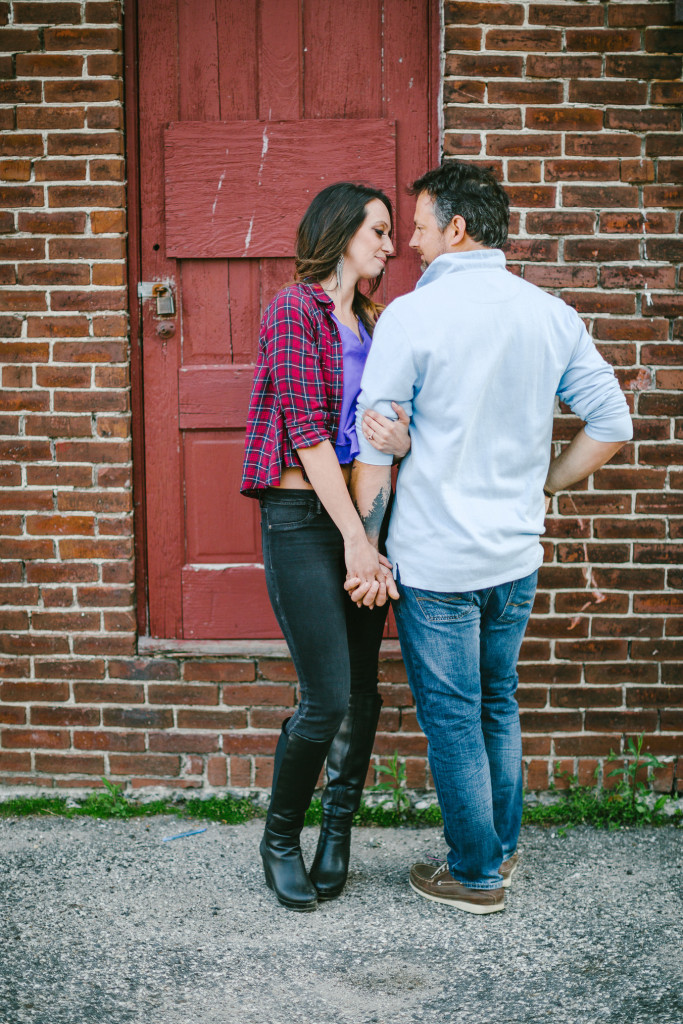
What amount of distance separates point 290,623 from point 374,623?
1.04 ft

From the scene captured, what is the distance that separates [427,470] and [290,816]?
3.75 ft

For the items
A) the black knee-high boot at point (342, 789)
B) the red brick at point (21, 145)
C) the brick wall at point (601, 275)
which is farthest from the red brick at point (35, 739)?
the red brick at point (21, 145)

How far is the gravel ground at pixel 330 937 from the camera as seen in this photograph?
7.14 ft

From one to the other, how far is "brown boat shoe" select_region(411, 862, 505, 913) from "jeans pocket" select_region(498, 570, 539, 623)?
2.79 feet

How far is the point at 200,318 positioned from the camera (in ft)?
10.6

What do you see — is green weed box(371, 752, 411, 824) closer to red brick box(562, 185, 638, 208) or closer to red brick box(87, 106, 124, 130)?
red brick box(562, 185, 638, 208)

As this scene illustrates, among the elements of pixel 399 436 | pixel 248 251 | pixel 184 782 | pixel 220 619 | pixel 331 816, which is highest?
pixel 248 251

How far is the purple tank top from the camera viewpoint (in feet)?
8.04

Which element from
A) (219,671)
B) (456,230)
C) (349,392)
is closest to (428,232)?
(456,230)

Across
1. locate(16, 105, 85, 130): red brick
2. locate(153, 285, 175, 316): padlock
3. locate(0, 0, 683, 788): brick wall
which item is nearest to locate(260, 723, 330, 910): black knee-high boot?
locate(0, 0, 683, 788): brick wall

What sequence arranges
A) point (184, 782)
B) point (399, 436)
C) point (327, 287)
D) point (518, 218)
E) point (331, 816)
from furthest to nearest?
point (184, 782), point (518, 218), point (331, 816), point (327, 287), point (399, 436)

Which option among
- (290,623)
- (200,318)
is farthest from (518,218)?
(290,623)

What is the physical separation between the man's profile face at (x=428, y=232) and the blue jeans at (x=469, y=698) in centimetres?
95

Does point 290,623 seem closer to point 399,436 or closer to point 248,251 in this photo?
point 399,436
